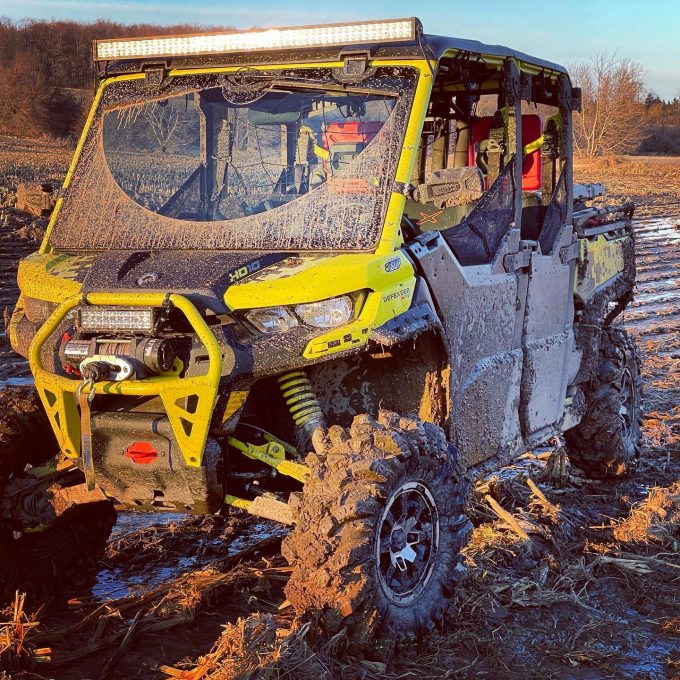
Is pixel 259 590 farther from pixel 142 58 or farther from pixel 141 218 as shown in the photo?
pixel 142 58

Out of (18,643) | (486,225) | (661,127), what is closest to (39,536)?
(18,643)

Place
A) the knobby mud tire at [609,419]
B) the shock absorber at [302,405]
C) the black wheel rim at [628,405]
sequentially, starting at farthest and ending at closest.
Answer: the black wheel rim at [628,405] < the knobby mud tire at [609,419] < the shock absorber at [302,405]

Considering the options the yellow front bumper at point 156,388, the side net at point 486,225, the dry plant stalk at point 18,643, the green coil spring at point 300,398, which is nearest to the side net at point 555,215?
the side net at point 486,225

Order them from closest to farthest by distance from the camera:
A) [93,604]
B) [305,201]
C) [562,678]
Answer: [562,678] < [305,201] < [93,604]

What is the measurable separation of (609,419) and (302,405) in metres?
3.52

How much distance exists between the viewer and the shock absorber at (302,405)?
194 inches

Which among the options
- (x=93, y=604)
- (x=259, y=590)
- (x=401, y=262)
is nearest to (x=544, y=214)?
(x=401, y=262)

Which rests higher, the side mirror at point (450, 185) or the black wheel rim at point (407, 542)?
the side mirror at point (450, 185)

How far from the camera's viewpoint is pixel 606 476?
8.03 m

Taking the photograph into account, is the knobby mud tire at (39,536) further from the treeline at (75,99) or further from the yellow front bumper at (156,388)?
the treeline at (75,99)

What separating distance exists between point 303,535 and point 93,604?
163 centimetres

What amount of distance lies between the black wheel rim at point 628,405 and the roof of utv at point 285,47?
287 centimetres

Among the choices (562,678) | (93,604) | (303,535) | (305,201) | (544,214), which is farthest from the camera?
(544,214)

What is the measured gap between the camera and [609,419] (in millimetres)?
7852
